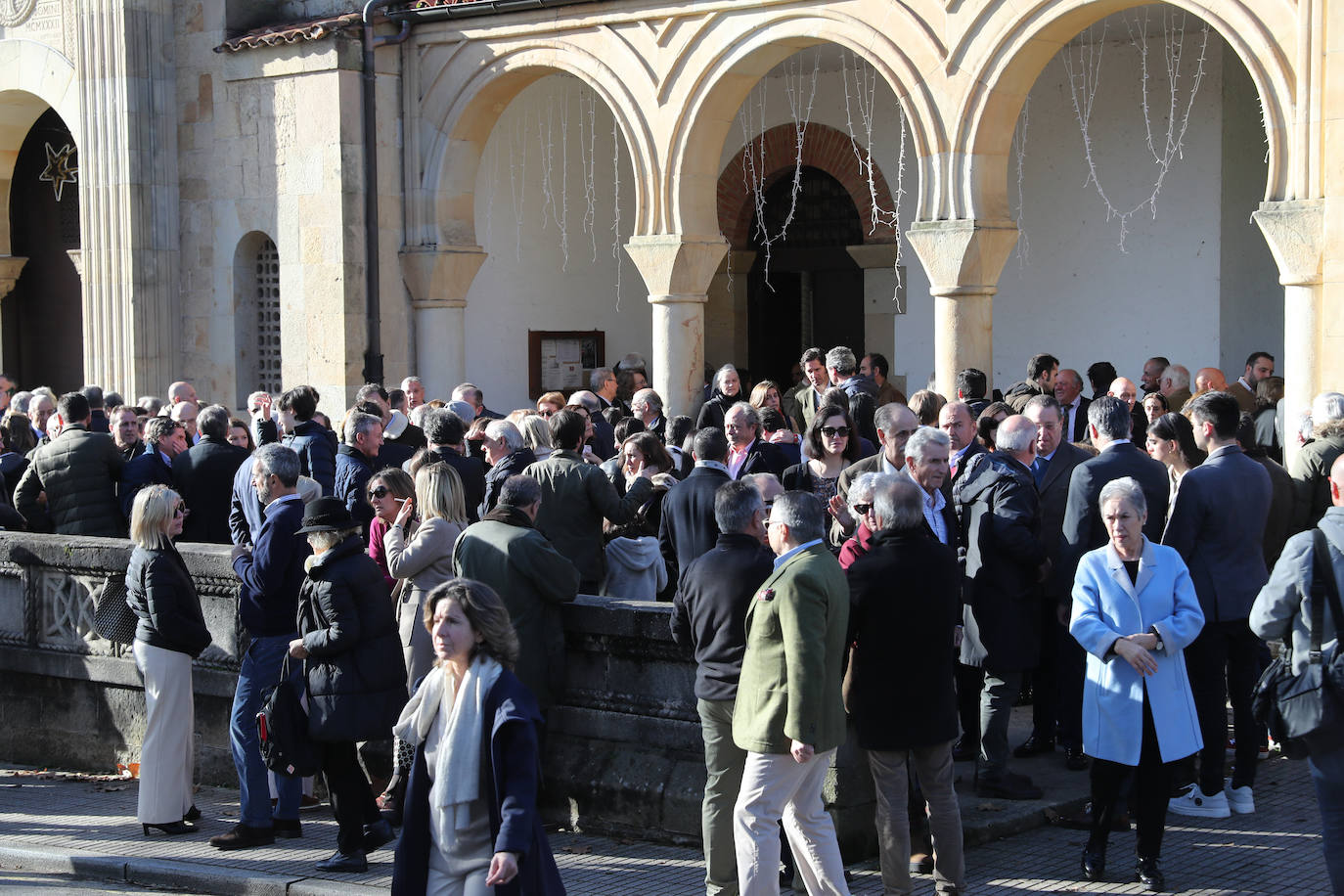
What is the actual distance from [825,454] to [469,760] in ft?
11.9

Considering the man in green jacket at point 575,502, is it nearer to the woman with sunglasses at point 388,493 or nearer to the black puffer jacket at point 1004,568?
the woman with sunglasses at point 388,493

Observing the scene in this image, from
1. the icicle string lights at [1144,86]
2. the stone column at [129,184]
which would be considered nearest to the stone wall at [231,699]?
the stone column at [129,184]

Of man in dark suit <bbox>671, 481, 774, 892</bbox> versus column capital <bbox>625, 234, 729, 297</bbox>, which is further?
column capital <bbox>625, 234, 729, 297</bbox>

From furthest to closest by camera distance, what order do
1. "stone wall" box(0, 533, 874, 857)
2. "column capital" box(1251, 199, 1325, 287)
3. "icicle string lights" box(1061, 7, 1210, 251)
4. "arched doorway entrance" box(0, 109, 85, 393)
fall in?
1. "arched doorway entrance" box(0, 109, 85, 393)
2. "icicle string lights" box(1061, 7, 1210, 251)
3. "column capital" box(1251, 199, 1325, 287)
4. "stone wall" box(0, 533, 874, 857)

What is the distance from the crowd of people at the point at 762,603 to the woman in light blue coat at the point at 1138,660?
1 cm

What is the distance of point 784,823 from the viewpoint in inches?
231

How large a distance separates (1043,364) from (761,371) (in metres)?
7.61

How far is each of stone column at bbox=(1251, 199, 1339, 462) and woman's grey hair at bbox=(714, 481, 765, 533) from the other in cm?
608

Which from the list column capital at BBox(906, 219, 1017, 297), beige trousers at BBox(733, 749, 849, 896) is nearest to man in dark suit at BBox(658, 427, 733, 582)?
beige trousers at BBox(733, 749, 849, 896)

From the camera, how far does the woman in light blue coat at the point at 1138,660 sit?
20.2 feet

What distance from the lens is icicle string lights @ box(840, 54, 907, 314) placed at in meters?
16.9

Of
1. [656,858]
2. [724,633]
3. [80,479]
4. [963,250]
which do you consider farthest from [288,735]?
[963,250]

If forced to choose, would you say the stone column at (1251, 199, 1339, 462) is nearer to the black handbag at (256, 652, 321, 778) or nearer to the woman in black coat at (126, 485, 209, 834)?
the black handbag at (256, 652, 321, 778)

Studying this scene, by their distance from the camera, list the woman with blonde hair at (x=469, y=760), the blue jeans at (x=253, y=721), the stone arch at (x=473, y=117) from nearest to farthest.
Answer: the woman with blonde hair at (x=469, y=760) → the blue jeans at (x=253, y=721) → the stone arch at (x=473, y=117)
